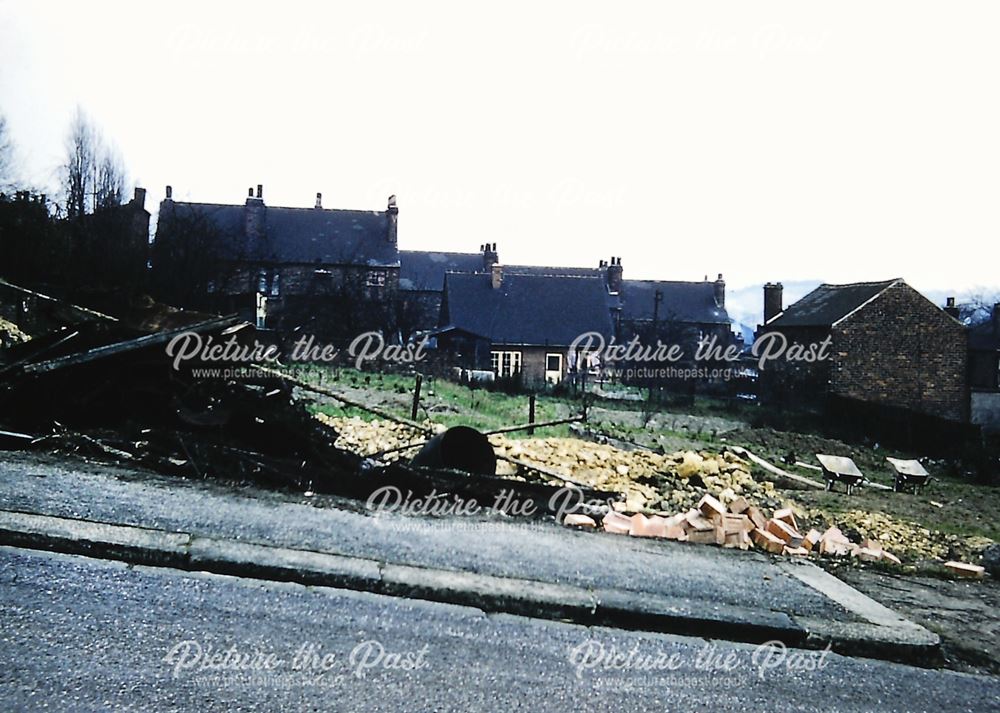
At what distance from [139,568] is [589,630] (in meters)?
2.38

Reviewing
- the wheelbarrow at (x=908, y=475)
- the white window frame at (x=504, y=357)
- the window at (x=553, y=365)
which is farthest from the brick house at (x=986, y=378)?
the white window frame at (x=504, y=357)

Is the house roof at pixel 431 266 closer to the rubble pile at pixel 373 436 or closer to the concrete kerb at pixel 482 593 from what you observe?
the rubble pile at pixel 373 436

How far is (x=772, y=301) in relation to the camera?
45000mm

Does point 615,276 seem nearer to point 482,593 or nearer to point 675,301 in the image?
point 675,301

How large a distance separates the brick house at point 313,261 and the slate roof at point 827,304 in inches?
935

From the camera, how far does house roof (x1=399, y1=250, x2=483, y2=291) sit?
65.4m

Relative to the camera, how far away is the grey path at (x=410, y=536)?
14.2ft

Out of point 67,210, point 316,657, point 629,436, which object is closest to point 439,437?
point 316,657

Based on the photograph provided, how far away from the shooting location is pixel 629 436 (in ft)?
60.0

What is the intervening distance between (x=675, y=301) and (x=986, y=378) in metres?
27.8

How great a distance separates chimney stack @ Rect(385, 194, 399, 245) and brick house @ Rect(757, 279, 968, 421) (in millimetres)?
29650

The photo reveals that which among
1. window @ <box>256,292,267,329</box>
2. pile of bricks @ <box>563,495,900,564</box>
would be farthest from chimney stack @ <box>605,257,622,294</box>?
pile of bricks @ <box>563,495,900,564</box>

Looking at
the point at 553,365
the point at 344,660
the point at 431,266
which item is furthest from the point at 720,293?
the point at 344,660

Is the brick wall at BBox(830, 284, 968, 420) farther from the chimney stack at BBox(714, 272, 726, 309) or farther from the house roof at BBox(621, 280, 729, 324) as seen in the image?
the chimney stack at BBox(714, 272, 726, 309)
